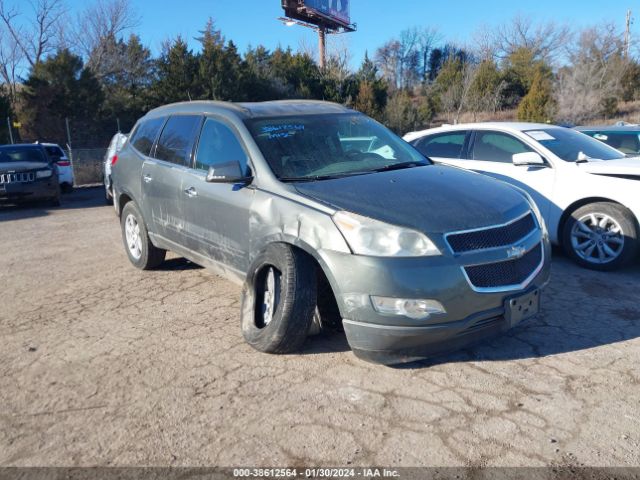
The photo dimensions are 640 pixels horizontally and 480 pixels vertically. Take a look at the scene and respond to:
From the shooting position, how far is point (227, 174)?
4215mm

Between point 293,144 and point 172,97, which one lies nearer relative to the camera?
point 293,144

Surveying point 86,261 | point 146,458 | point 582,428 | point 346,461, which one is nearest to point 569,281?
point 582,428

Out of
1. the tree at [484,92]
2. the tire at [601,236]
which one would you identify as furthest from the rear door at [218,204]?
the tree at [484,92]

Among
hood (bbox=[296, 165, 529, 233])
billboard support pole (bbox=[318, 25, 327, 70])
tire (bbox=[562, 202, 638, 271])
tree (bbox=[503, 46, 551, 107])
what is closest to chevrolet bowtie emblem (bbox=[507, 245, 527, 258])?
hood (bbox=[296, 165, 529, 233])

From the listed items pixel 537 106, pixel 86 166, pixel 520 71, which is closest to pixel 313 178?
pixel 86 166

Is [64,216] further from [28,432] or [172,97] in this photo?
[172,97]

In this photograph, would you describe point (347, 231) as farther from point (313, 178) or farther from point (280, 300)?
point (313, 178)

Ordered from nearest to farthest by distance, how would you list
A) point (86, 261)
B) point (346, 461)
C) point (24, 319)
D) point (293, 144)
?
point (346, 461) → point (293, 144) → point (24, 319) → point (86, 261)

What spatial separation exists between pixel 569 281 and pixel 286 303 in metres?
3.27

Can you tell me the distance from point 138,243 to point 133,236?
0.57ft

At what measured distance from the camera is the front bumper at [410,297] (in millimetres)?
3365

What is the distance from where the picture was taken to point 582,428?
9.86ft

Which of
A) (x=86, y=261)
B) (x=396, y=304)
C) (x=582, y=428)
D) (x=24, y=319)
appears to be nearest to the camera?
(x=582, y=428)

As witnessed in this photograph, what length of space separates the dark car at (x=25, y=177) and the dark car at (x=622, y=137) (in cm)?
1097
